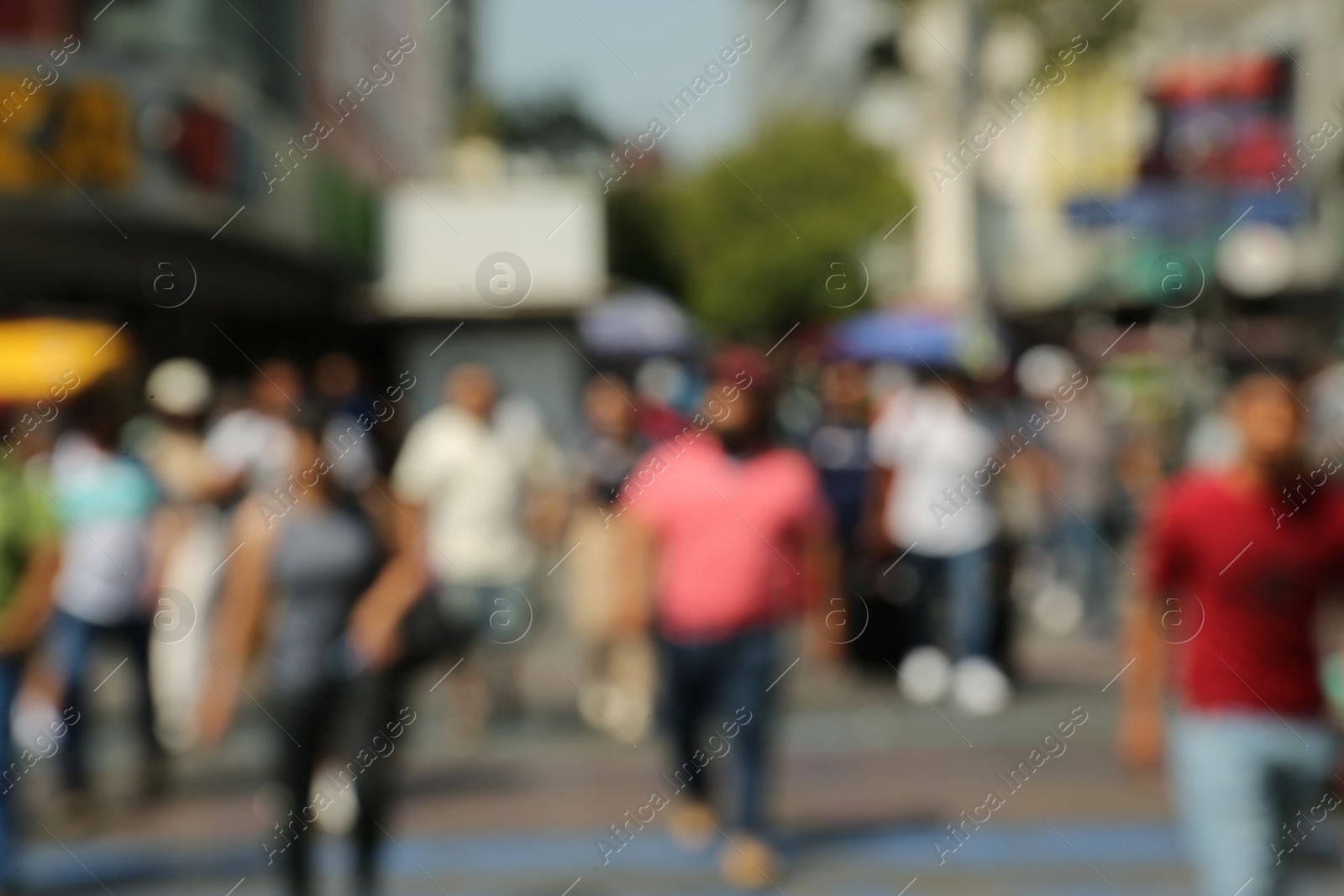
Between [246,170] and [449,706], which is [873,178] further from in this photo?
[449,706]

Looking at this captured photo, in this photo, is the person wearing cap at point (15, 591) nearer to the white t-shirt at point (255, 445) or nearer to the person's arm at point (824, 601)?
the person's arm at point (824, 601)

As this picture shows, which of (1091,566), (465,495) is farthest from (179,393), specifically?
(1091,566)

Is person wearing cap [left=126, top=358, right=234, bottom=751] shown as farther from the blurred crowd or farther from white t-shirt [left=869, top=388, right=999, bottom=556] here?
white t-shirt [left=869, top=388, right=999, bottom=556]

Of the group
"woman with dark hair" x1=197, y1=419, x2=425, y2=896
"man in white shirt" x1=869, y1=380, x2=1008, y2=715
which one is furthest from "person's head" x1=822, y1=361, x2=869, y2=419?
"woman with dark hair" x1=197, y1=419, x2=425, y2=896

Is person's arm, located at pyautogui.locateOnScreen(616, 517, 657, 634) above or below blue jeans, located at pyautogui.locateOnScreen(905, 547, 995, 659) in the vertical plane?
below

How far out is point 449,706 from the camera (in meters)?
10.6

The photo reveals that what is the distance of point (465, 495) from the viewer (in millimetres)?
9492

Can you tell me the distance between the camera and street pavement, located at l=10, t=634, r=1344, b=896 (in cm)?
683

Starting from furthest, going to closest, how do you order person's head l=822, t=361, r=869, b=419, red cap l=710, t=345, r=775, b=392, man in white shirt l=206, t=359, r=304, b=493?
person's head l=822, t=361, r=869, b=419, man in white shirt l=206, t=359, r=304, b=493, red cap l=710, t=345, r=775, b=392

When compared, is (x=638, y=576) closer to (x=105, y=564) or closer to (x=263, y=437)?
(x=105, y=564)

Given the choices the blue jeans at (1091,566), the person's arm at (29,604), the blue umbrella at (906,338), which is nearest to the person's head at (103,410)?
the person's arm at (29,604)

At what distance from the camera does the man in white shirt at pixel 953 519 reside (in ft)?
33.6

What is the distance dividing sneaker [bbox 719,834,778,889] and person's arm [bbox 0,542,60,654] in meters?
2.62

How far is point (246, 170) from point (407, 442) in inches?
414
